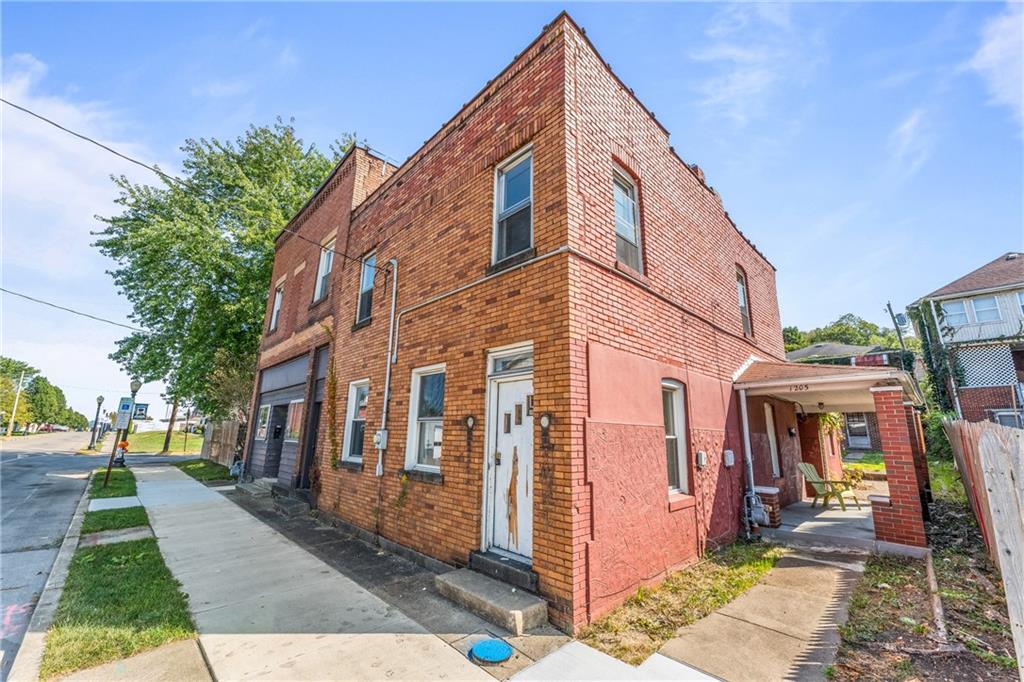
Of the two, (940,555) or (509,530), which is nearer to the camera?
(509,530)

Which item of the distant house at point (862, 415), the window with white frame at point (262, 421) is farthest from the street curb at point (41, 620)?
the distant house at point (862, 415)

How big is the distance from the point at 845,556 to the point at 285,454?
494 inches

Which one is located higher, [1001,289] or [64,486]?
[1001,289]

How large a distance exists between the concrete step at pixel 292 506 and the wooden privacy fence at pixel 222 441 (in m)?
10.1

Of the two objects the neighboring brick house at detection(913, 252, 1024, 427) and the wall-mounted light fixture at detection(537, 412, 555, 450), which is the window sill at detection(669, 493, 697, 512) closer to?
the wall-mounted light fixture at detection(537, 412, 555, 450)

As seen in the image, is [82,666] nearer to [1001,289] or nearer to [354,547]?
[354,547]

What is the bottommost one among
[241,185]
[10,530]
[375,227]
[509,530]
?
[10,530]

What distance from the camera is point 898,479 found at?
241 inches

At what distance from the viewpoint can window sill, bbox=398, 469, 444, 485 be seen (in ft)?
19.2

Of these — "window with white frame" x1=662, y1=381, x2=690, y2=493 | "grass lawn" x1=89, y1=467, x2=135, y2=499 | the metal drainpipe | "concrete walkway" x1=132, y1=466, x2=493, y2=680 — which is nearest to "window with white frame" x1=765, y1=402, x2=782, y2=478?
"window with white frame" x1=662, y1=381, x2=690, y2=493

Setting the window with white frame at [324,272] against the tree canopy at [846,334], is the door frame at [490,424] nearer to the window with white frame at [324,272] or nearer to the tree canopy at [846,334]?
the window with white frame at [324,272]

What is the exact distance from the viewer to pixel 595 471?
4.48 metres

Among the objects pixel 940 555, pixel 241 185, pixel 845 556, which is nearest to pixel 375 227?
pixel 845 556

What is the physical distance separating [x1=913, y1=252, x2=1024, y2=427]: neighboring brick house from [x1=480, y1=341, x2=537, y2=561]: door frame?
2788 cm
